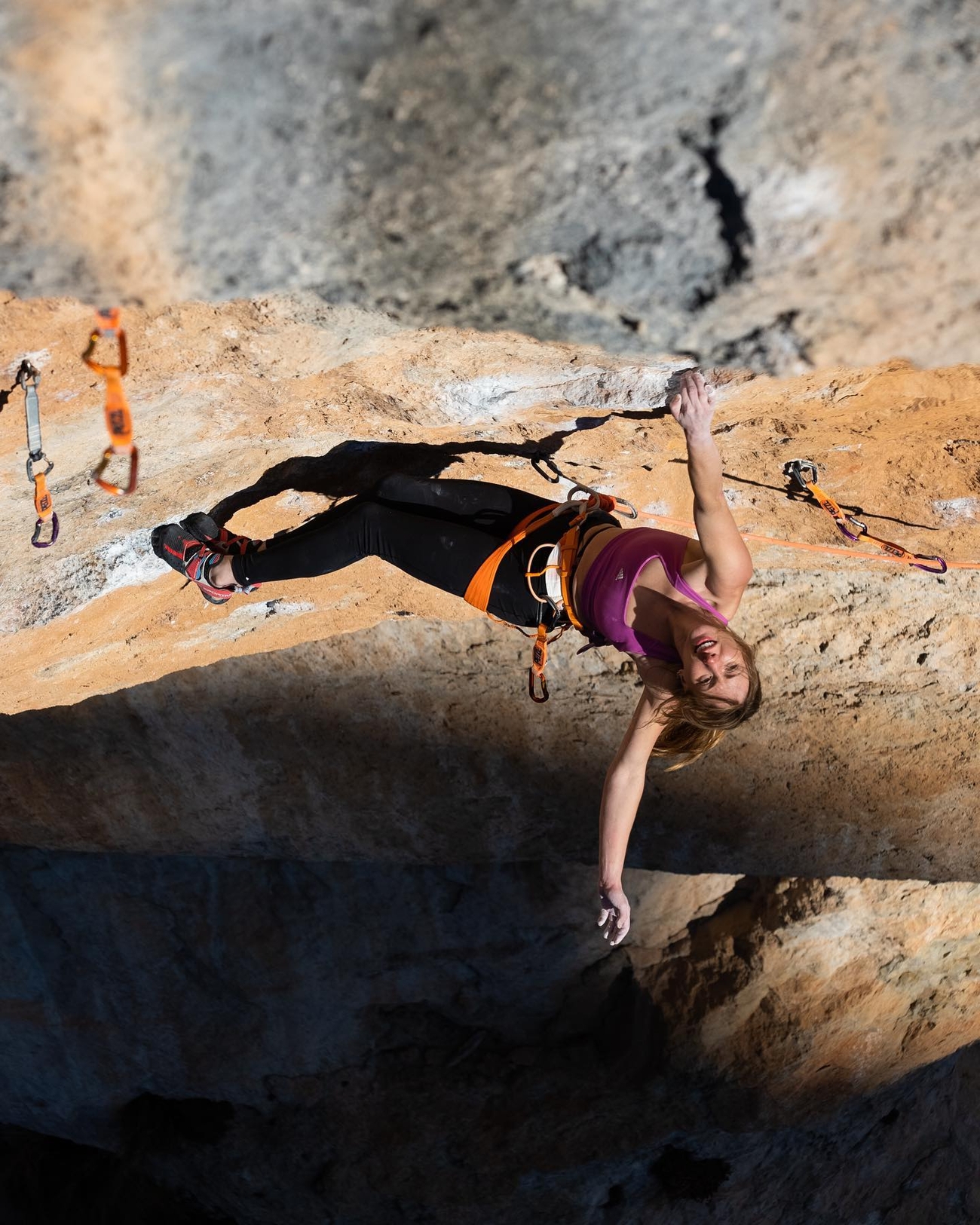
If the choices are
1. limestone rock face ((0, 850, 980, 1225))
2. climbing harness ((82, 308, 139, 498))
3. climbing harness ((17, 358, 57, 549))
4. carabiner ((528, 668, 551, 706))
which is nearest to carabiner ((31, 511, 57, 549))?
climbing harness ((17, 358, 57, 549))

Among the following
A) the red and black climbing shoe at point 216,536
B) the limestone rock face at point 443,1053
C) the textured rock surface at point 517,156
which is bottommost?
the limestone rock face at point 443,1053

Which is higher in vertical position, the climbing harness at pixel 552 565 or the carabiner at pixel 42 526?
the carabiner at pixel 42 526

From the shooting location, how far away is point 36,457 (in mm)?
1437

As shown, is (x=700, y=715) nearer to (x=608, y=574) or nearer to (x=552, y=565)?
(x=608, y=574)

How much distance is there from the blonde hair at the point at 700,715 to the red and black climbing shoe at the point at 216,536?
878 millimetres

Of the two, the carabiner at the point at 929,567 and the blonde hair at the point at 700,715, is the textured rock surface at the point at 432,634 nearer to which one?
the carabiner at the point at 929,567

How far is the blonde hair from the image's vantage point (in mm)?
1555

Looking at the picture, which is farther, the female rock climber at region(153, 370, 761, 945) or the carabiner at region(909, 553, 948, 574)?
the carabiner at region(909, 553, 948, 574)

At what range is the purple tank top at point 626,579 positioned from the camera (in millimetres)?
1623

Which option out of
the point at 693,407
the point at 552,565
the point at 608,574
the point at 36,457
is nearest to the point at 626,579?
the point at 608,574

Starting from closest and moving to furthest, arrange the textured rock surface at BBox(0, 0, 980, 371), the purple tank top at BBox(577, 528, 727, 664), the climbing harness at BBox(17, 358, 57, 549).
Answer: the textured rock surface at BBox(0, 0, 980, 371)
the climbing harness at BBox(17, 358, 57, 549)
the purple tank top at BBox(577, 528, 727, 664)

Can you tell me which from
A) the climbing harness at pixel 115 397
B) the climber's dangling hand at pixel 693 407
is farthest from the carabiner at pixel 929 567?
the climbing harness at pixel 115 397

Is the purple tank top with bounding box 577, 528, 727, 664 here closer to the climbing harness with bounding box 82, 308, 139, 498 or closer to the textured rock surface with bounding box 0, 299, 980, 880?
the textured rock surface with bounding box 0, 299, 980, 880

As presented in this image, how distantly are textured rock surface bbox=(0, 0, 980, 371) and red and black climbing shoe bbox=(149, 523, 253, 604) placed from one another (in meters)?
0.88
